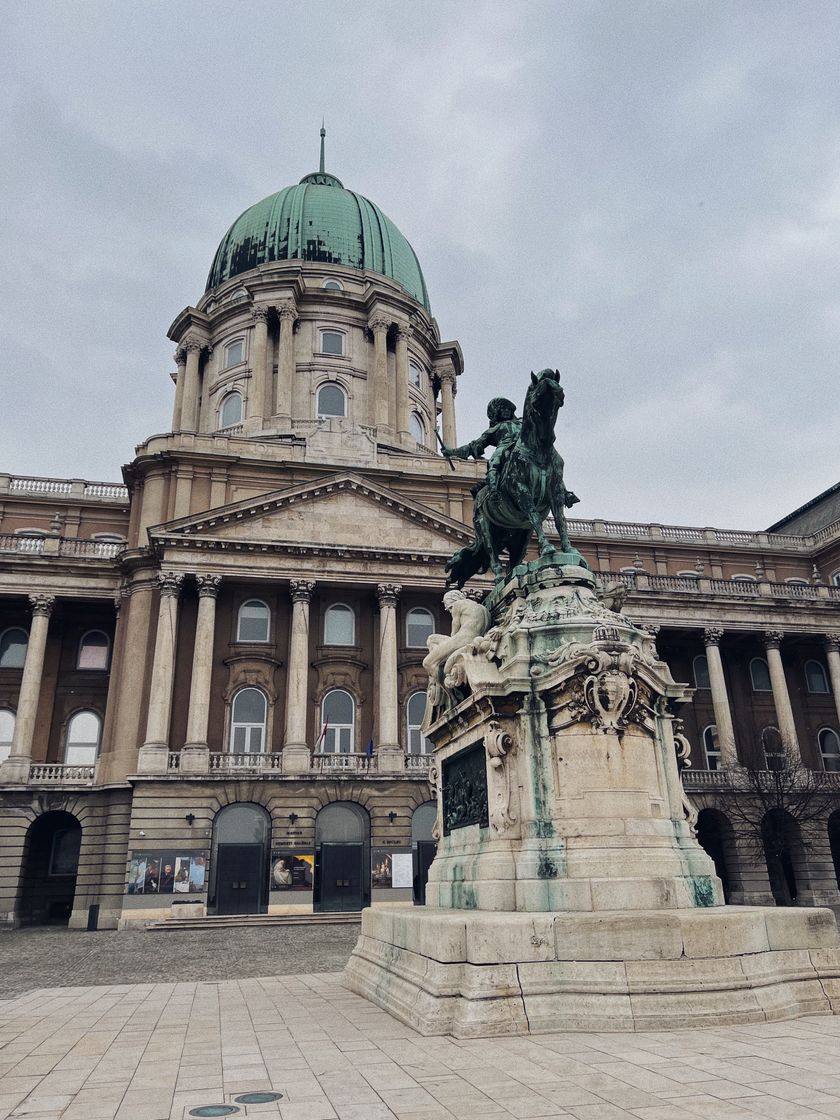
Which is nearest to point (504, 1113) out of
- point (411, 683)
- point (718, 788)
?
point (411, 683)

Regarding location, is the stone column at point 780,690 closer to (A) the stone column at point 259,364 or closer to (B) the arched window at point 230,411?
(A) the stone column at point 259,364

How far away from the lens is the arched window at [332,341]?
5725cm

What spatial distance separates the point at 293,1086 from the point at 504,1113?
172 cm

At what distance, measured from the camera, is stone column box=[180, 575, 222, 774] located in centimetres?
3469

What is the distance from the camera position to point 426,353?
61.8 metres

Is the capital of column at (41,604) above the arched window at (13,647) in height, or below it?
above

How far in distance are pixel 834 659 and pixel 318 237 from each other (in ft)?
141

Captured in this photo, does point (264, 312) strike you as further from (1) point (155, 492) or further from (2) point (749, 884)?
(2) point (749, 884)

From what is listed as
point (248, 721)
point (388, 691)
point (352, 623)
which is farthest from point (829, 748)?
point (248, 721)

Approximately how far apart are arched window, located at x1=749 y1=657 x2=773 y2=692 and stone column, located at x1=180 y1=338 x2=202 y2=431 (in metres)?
37.0

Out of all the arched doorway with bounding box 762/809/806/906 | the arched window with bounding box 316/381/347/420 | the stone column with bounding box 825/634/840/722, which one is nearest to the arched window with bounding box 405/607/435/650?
the arched doorway with bounding box 762/809/806/906

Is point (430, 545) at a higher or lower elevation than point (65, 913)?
higher

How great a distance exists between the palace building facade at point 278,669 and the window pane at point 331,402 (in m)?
2.33

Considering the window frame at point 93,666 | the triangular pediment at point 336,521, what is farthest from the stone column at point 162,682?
the window frame at point 93,666
